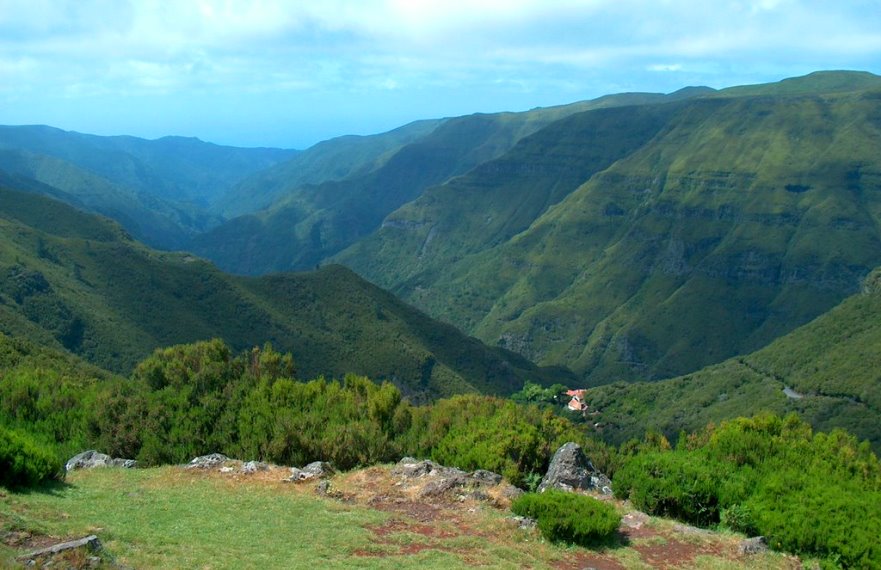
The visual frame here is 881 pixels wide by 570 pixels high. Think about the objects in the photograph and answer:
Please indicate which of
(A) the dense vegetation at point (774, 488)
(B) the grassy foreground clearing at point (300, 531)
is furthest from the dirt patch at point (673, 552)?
(A) the dense vegetation at point (774, 488)

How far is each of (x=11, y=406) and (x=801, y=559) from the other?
2594 cm

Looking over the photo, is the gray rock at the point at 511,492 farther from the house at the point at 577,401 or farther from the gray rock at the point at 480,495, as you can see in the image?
the house at the point at 577,401

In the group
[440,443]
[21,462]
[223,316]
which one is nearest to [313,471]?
[440,443]

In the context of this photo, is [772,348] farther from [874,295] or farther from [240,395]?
[240,395]

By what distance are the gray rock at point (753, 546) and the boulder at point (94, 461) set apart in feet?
54.1

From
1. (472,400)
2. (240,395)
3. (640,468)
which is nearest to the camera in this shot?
(640,468)

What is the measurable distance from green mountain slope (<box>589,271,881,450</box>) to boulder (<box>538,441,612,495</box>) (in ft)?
252

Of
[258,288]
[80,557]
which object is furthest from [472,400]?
[258,288]

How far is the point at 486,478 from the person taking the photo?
814 inches

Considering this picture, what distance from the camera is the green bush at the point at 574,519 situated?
1628 centimetres

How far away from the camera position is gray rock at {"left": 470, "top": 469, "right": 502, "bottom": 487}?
2046cm

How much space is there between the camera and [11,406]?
93.6ft

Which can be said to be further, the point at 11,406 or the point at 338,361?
the point at 338,361

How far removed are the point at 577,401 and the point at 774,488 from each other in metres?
102
